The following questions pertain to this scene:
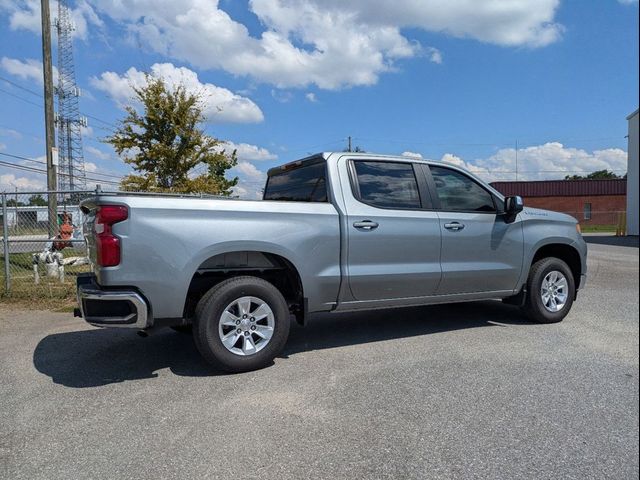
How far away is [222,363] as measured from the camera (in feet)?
13.5

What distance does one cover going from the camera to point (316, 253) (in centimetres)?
450

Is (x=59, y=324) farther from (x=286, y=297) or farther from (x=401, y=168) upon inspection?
(x=401, y=168)

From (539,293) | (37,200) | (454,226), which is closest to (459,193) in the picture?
(454,226)

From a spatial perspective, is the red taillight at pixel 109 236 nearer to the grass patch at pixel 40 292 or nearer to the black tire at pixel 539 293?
the grass patch at pixel 40 292

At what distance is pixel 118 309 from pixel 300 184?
2.33 m

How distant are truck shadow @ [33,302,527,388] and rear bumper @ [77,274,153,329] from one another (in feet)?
2.04

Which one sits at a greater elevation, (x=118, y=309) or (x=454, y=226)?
(x=454, y=226)

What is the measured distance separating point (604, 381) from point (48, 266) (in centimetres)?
895

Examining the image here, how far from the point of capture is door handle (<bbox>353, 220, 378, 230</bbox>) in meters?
4.65

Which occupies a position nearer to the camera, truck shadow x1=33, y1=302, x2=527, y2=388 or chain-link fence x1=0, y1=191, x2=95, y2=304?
truck shadow x1=33, y1=302, x2=527, y2=388

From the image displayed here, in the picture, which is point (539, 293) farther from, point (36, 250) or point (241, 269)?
point (36, 250)

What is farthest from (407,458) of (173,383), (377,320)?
(377,320)

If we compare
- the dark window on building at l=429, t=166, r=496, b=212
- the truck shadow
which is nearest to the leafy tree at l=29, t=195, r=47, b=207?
the truck shadow

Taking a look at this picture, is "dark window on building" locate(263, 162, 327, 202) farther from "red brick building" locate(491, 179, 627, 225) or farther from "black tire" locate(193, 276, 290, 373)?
"red brick building" locate(491, 179, 627, 225)
